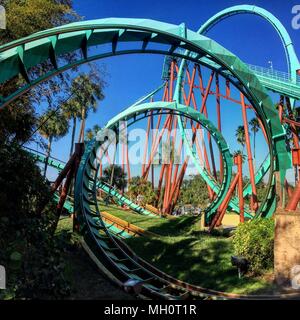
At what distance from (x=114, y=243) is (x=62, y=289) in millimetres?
6182

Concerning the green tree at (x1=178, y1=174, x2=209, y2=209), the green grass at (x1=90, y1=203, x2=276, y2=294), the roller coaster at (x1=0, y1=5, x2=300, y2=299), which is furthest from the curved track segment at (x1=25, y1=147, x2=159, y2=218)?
the green tree at (x1=178, y1=174, x2=209, y2=209)

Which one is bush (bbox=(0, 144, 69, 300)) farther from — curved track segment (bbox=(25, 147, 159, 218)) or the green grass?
curved track segment (bbox=(25, 147, 159, 218))

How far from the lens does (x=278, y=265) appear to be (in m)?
6.83

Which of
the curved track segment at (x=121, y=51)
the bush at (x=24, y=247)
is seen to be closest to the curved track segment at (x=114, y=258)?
the bush at (x=24, y=247)

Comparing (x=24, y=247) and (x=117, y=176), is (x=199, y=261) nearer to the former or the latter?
(x=24, y=247)

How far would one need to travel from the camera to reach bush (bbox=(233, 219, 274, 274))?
324 inches

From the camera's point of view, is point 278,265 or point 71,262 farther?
point 71,262

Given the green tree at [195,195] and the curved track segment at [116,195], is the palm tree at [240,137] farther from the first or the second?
the curved track segment at [116,195]

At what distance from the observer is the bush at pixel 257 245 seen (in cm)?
823

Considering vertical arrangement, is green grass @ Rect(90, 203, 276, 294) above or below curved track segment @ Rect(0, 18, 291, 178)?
below

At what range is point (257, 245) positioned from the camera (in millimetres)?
8352
